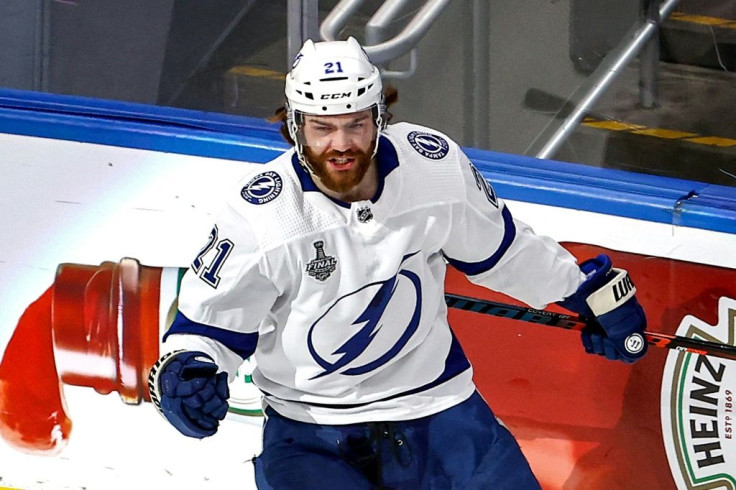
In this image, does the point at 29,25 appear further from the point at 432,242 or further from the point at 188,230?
the point at 432,242

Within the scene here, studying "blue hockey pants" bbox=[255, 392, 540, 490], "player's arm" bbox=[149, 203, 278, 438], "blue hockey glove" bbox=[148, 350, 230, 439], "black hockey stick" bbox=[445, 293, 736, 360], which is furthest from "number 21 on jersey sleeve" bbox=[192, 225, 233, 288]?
"black hockey stick" bbox=[445, 293, 736, 360]

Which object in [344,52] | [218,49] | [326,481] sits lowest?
[326,481]

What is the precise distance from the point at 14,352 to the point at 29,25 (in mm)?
1118

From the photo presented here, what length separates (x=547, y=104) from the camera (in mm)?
3441

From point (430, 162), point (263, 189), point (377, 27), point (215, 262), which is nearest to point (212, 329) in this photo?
point (215, 262)

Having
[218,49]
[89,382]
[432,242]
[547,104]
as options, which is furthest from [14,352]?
[547,104]

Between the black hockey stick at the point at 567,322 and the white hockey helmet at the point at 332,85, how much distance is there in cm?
57

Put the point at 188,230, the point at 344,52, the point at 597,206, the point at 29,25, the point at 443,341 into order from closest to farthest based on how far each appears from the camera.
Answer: the point at 344,52, the point at 443,341, the point at 597,206, the point at 188,230, the point at 29,25

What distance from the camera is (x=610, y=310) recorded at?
2.54 metres

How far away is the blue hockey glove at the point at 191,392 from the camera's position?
2.26 meters

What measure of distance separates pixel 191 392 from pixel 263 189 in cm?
37

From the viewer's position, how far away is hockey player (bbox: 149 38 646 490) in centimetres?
232

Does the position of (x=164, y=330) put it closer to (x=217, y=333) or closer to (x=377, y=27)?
(x=217, y=333)

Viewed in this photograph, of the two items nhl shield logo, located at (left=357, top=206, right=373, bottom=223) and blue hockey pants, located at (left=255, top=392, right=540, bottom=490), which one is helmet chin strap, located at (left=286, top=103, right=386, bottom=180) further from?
blue hockey pants, located at (left=255, top=392, right=540, bottom=490)
